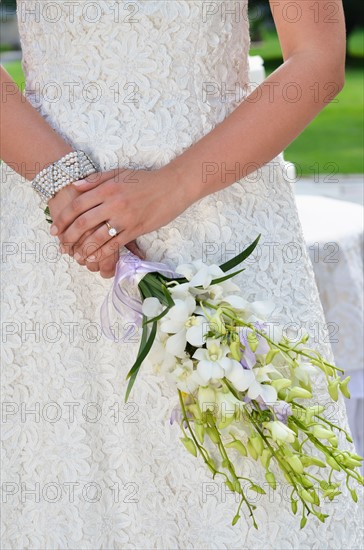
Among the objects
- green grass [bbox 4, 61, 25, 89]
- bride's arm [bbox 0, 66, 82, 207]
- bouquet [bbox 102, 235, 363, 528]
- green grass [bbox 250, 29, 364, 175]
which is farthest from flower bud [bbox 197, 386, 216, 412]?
green grass [bbox 4, 61, 25, 89]

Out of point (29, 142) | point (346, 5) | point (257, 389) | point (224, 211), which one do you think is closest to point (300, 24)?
point (224, 211)

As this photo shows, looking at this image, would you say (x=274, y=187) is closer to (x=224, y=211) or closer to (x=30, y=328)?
(x=224, y=211)

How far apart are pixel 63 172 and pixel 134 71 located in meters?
0.19

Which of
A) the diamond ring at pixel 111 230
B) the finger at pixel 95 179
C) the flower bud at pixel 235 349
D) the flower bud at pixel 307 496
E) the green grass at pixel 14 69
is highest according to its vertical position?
the finger at pixel 95 179

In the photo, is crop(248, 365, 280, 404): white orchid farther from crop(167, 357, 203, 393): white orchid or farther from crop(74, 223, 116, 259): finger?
crop(74, 223, 116, 259): finger

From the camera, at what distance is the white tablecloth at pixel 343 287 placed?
9.36 feet

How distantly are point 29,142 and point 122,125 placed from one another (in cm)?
14

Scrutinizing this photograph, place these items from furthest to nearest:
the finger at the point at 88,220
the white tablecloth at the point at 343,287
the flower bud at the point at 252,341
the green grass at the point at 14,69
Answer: the green grass at the point at 14,69 → the white tablecloth at the point at 343,287 → the finger at the point at 88,220 → the flower bud at the point at 252,341

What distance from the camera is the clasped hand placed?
1.44 m

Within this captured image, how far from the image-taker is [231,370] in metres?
1.35

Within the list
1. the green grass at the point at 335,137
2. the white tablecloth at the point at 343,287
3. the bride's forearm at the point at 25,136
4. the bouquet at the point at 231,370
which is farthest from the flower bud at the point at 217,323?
the green grass at the point at 335,137

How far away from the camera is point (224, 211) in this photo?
156cm

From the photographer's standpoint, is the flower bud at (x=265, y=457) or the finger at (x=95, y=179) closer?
the flower bud at (x=265, y=457)

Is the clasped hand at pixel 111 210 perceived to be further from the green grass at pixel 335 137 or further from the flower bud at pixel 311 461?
the green grass at pixel 335 137
